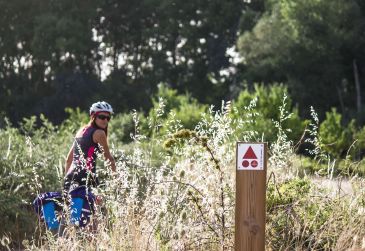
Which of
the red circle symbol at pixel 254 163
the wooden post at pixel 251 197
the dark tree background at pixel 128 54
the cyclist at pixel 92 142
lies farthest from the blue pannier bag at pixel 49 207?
the dark tree background at pixel 128 54

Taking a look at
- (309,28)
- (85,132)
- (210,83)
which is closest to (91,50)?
(210,83)

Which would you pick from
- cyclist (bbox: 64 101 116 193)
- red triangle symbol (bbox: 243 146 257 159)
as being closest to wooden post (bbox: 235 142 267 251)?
red triangle symbol (bbox: 243 146 257 159)

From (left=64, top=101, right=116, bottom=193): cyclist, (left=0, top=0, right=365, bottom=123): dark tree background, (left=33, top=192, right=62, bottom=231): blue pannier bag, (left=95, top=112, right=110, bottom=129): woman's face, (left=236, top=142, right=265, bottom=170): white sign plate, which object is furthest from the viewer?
(left=0, top=0, right=365, bottom=123): dark tree background

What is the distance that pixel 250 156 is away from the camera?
5477mm

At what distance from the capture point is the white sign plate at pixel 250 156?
5.42 m

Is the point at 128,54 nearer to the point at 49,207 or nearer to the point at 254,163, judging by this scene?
the point at 49,207

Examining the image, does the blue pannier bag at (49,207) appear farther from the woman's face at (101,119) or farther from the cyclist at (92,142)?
the woman's face at (101,119)

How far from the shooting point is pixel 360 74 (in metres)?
40.5

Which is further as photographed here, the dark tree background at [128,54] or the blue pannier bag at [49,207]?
the dark tree background at [128,54]

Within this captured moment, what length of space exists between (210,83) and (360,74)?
10.1 metres

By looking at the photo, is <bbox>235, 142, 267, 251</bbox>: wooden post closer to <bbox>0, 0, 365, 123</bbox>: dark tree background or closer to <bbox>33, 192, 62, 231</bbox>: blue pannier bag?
<bbox>33, 192, 62, 231</bbox>: blue pannier bag

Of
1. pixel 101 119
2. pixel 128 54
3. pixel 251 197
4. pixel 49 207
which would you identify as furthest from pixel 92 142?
pixel 128 54

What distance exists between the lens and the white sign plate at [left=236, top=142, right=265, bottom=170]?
5.42m

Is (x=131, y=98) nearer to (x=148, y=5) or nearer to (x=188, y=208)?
(x=148, y=5)
